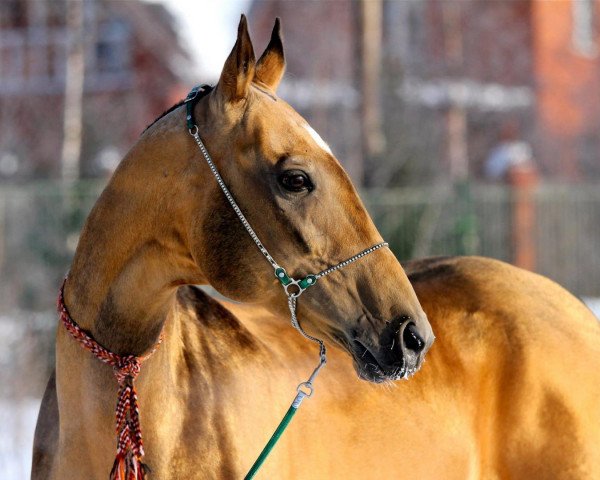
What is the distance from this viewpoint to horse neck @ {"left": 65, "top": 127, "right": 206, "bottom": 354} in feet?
8.87

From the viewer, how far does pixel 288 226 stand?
8.48 ft

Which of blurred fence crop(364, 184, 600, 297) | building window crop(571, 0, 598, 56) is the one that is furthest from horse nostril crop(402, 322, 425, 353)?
building window crop(571, 0, 598, 56)

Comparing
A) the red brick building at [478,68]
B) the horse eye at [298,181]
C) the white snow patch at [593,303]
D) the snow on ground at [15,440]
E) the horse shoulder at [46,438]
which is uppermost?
the horse eye at [298,181]

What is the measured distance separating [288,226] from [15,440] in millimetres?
4079

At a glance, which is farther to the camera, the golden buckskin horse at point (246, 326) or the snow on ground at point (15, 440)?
the snow on ground at point (15, 440)

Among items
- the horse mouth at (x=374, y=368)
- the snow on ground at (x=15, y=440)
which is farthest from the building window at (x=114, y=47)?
the horse mouth at (x=374, y=368)

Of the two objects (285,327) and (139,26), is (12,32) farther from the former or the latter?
(285,327)

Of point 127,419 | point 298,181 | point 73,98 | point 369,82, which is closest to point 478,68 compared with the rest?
point 73,98

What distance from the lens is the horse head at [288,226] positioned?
8.22 feet

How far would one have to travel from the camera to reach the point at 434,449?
3.38 metres

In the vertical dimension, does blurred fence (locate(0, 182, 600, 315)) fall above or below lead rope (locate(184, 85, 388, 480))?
below

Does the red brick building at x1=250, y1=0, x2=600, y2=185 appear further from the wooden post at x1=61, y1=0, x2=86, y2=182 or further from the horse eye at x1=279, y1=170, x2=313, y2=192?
the horse eye at x1=279, y1=170, x2=313, y2=192

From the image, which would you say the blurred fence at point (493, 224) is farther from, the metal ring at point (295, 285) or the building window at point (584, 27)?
the building window at point (584, 27)

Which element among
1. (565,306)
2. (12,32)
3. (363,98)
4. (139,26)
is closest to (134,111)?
(139,26)
